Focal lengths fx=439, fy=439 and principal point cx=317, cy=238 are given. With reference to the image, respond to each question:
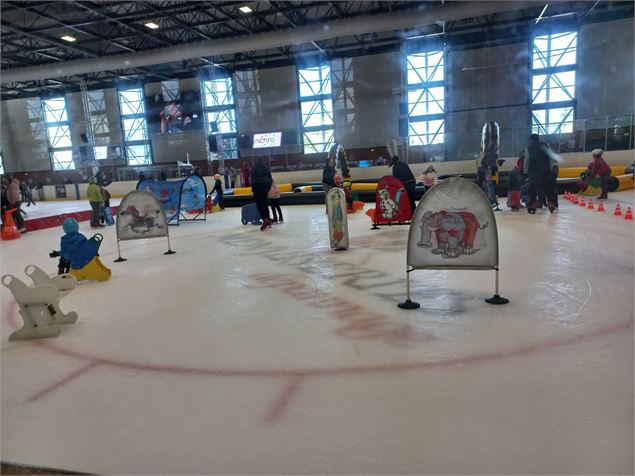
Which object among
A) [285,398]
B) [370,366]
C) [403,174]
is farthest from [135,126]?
[285,398]

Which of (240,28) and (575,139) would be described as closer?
(575,139)

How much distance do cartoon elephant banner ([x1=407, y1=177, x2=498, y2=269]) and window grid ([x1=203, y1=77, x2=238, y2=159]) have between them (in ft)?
80.1

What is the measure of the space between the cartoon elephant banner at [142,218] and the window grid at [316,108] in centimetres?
1976

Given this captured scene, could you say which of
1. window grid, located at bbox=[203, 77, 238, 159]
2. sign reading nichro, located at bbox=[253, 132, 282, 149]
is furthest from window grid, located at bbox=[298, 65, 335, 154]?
window grid, located at bbox=[203, 77, 238, 159]

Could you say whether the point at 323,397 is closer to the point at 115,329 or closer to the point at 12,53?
the point at 115,329

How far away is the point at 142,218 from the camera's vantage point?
20.7ft

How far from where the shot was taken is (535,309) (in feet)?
11.3

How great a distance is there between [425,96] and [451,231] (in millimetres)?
21850

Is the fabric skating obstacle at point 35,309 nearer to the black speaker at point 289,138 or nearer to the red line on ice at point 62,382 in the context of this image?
the red line on ice at point 62,382

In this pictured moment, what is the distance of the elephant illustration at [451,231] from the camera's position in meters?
3.49

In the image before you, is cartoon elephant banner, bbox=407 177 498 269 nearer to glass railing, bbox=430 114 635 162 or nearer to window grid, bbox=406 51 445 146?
glass railing, bbox=430 114 635 162

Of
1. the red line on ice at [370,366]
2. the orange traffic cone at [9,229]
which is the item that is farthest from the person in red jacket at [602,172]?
the orange traffic cone at [9,229]

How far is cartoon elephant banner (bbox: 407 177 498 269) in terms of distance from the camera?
3.47 m

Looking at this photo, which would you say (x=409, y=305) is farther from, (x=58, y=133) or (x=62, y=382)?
(x=58, y=133)
